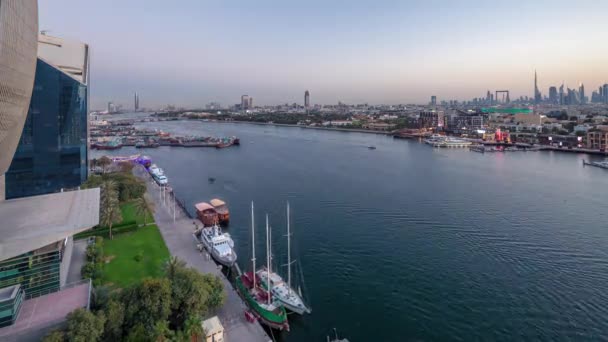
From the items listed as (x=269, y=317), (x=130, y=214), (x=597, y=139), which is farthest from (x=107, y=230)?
(x=597, y=139)

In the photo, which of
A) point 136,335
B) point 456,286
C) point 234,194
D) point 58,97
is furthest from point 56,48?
point 456,286

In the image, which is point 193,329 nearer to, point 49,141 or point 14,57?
point 14,57

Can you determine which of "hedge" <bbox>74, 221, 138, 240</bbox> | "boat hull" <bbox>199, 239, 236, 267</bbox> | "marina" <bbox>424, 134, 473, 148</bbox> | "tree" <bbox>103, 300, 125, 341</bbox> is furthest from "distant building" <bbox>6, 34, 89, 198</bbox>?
"marina" <bbox>424, 134, 473, 148</bbox>

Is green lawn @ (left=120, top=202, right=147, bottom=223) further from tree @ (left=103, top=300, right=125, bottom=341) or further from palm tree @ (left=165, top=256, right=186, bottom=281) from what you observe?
tree @ (left=103, top=300, right=125, bottom=341)

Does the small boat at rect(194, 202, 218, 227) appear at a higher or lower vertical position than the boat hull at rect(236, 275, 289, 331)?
higher

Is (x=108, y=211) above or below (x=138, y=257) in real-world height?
above
